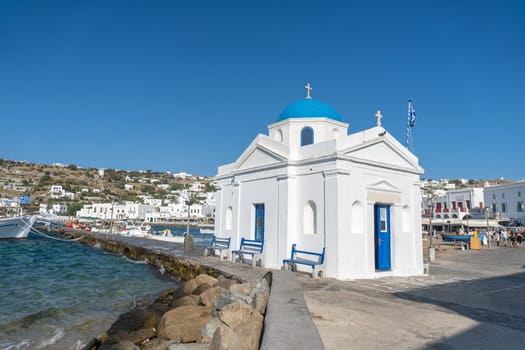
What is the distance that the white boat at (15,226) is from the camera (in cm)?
4416

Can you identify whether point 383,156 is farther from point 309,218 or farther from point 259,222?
point 259,222

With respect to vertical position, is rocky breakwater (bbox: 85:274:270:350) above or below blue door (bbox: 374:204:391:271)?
below

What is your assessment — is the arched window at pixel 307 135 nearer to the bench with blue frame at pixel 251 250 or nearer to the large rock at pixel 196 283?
the bench with blue frame at pixel 251 250

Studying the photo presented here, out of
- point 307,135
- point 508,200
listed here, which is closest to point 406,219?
point 307,135

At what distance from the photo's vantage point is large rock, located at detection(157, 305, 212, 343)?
6.74 metres

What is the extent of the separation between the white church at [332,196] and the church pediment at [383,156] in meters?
0.03

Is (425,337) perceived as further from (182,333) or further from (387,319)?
(182,333)

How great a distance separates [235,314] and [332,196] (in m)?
6.33

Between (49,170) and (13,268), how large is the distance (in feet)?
429

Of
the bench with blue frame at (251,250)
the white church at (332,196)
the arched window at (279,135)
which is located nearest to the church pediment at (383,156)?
the white church at (332,196)

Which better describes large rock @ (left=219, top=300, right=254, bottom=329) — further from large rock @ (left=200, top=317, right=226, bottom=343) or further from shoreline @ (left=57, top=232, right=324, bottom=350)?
shoreline @ (left=57, top=232, right=324, bottom=350)

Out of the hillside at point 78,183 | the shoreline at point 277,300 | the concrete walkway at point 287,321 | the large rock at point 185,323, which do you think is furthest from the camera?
the hillside at point 78,183

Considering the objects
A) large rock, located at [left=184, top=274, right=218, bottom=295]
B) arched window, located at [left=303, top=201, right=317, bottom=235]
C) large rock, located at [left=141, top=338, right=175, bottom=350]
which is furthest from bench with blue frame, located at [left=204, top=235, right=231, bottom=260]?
large rock, located at [left=141, top=338, right=175, bottom=350]

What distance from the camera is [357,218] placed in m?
11.9
